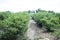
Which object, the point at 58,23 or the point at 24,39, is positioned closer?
the point at 24,39

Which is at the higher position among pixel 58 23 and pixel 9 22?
pixel 9 22

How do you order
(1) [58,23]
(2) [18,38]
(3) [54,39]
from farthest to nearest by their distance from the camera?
(1) [58,23], (3) [54,39], (2) [18,38]

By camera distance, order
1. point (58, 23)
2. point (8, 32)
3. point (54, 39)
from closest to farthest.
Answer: point (8, 32) → point (54, 39) → point (58, 23)

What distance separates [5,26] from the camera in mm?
20312

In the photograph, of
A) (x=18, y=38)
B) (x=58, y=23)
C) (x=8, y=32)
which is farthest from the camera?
(x=58, y=23)

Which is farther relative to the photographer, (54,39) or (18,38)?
(54,39)

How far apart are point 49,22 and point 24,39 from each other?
949 centimetres

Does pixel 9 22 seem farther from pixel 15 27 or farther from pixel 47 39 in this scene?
pixel 47 39

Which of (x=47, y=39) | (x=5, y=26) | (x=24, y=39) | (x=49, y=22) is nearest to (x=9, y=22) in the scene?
(x=5, y=26)

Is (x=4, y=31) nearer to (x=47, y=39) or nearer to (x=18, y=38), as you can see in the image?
(x=18, y=38)

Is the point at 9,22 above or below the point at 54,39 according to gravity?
above

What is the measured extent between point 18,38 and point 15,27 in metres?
1.26

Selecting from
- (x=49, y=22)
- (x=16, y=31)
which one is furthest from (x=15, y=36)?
(x=49, y=22)

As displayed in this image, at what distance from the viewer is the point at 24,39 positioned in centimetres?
2122
